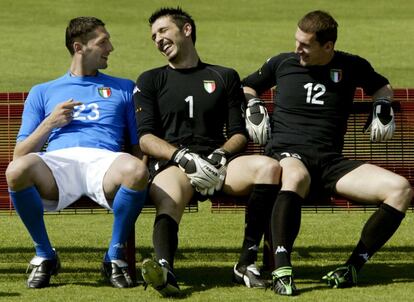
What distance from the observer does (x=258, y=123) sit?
852cm

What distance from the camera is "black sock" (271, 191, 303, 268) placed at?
316 inches

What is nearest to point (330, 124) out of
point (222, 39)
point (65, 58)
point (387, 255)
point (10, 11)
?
point (387, 255)

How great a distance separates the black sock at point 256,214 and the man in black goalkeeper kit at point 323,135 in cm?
9

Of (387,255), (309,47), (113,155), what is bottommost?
(387,255)

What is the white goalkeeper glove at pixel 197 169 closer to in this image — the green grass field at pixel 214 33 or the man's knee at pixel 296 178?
the man's knee at pixel 296 178

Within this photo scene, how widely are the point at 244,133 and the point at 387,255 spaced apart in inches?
62.8

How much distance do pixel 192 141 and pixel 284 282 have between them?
1.21 m

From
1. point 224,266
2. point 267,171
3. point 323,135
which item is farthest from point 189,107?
point 224,266

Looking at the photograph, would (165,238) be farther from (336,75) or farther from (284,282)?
(336,75)

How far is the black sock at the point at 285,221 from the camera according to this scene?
26.3ft

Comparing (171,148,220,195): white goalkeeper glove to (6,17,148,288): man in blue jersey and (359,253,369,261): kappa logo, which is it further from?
(359,253,369,261): kappa logo

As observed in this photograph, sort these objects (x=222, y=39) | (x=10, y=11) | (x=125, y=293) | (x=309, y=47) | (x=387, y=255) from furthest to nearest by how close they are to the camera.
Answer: (x=10, y=11)
(x=222, y=39)
(x=387, y=255)
(x=309, y=47)
(x=125, y=293)

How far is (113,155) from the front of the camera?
327 inches

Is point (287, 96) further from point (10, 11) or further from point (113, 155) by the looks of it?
point (10, 11)
